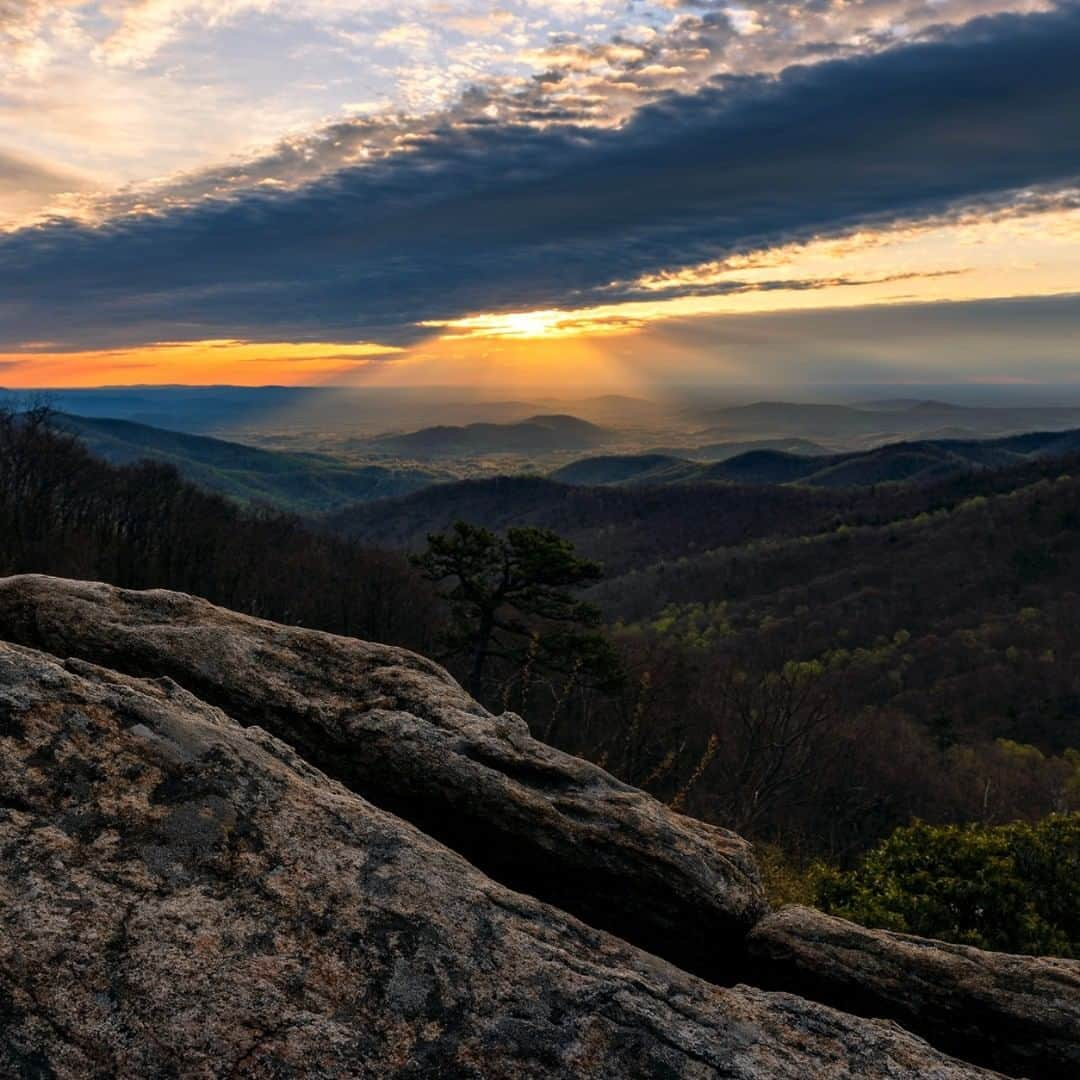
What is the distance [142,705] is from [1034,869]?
55.0 feet

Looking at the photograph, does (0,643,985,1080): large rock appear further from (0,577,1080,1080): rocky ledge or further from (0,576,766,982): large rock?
(0,576,766,982): large rock

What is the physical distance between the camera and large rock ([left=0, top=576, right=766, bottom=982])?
8898mm

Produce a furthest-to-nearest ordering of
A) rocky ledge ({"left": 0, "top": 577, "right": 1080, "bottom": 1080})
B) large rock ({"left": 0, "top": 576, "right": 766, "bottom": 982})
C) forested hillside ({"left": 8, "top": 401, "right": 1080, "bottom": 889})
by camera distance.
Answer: forested hillside ({"left": 8, "top": 401, "right": 1080, "bottom": 889}) → large rock ({"left": 0, "top": 576, "right": 766, "bottom": 982}) → rocky ledge ({"left": 0, "top": 577, "right": 1080, "bottom": 1080})

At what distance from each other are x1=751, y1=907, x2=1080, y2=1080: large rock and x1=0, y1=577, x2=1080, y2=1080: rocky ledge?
1.1 inches

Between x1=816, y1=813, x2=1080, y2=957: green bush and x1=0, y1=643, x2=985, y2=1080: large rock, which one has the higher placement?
x1=0, y1=643, x2=985, y2=1080: large rock

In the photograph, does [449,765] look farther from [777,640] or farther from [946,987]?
[777,640]

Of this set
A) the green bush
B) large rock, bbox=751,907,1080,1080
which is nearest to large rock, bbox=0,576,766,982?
large rock, bbox=751,907,1080,1080

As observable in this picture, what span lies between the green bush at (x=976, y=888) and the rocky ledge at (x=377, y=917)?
6692mm

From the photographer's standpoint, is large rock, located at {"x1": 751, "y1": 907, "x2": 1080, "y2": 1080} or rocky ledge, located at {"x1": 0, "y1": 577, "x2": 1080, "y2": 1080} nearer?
rocky ledge, located at {"x1": 0, "y1": 577, "x2": 1080, "y2": 1080}

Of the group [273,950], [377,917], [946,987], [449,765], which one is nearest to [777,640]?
[946,987]

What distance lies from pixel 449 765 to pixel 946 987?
5915 mm

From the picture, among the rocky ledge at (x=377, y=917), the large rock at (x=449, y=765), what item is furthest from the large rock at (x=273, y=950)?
the large rock at (x=449, y=765)

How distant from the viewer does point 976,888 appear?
14.7 metres

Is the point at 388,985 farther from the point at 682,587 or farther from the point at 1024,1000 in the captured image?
the point at 682,587
